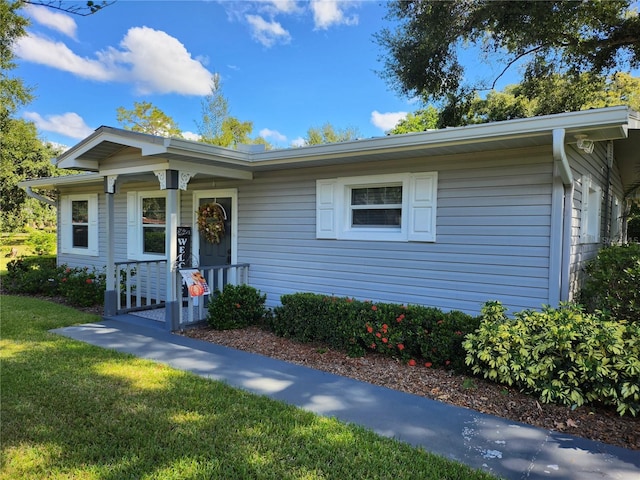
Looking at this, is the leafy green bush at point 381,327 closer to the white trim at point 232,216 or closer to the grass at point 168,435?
the grass at point 168,435

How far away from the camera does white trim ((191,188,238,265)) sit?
732 cm

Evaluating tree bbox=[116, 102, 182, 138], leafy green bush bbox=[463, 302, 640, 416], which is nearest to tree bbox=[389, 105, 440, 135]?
tree bbox=[116, 102, 182, 138]

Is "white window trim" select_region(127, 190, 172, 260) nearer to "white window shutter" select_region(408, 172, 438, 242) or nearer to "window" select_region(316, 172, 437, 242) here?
"window" select_region(316, 172, 437, 242)

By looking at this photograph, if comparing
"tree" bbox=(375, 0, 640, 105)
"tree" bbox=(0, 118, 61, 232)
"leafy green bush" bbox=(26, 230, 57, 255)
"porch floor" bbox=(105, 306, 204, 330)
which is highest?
"tree" bbox=(375, 0, 640, 105)

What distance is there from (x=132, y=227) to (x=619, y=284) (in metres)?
9.13

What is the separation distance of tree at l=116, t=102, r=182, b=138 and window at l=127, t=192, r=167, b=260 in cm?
2018

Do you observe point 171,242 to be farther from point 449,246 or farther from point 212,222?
point 449,246

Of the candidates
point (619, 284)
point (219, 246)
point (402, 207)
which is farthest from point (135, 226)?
point (619, 284)

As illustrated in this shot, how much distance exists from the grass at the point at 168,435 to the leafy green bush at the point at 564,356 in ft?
4.94

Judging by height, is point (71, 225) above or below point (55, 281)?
above

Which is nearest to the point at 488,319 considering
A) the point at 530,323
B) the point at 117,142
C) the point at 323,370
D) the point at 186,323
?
the point at 530,323

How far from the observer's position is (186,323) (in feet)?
20.3

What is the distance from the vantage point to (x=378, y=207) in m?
5.81

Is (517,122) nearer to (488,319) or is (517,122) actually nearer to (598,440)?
(488,319)
